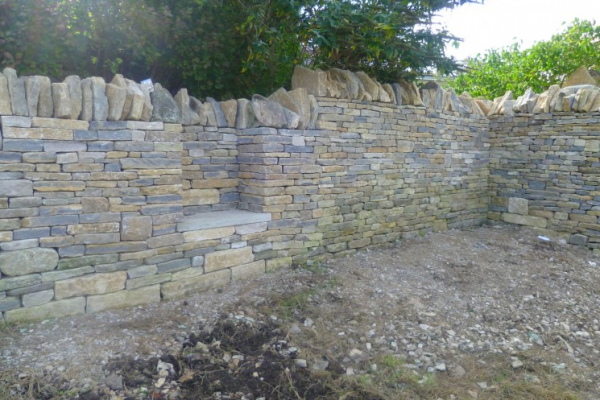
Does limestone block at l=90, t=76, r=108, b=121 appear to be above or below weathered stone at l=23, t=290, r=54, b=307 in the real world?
A: above

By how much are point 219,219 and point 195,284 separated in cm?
68

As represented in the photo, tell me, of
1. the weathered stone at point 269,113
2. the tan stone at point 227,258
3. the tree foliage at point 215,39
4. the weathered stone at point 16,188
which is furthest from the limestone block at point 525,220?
the weathered stone at point 16,188

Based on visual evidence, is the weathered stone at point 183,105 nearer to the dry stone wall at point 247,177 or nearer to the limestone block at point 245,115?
the dry stone wall at point 247,177

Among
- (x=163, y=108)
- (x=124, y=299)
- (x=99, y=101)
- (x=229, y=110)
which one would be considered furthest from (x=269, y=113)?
(x=124, y=299)

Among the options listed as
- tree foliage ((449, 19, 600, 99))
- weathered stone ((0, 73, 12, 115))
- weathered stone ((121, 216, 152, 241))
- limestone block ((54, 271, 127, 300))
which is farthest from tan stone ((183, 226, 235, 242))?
tree foliage ((449, 19, 600, 99))

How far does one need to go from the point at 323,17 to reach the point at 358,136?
1.46m

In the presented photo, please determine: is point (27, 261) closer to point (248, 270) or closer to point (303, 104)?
point (248, 270)

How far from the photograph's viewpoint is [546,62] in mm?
9641

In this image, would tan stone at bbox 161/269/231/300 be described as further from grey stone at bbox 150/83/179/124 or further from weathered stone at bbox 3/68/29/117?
weathered stone at bbox 3/68/29/117

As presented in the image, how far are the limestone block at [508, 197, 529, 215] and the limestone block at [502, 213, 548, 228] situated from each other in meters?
0.07

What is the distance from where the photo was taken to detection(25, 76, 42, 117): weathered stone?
330cm

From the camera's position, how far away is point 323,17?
490cm

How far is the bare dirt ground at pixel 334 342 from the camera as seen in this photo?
3002 mm

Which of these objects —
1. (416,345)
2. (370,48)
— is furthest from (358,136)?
(416,345)
